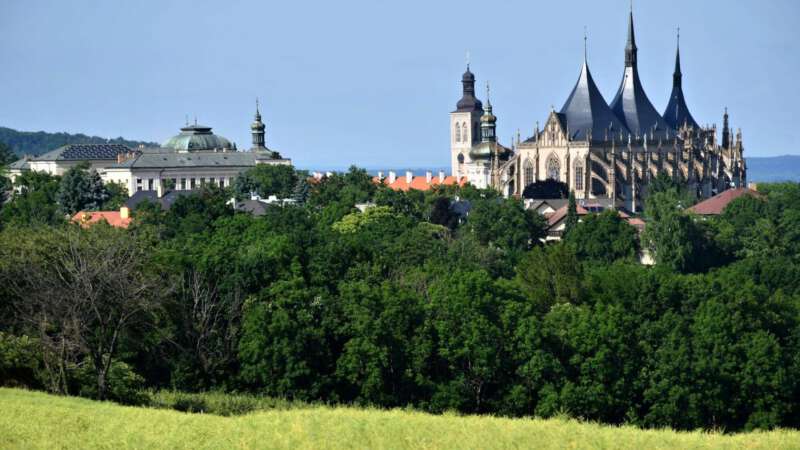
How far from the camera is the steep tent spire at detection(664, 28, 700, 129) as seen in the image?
6432 inches

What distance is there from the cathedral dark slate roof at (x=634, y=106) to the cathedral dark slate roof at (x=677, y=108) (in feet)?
20.4

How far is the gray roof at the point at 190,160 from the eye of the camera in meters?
177

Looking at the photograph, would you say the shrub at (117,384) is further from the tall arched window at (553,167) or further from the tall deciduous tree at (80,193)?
the tall arched window at (553,167)

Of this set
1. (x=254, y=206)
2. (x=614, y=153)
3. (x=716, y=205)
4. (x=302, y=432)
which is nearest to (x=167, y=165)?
(x=614, y=153)

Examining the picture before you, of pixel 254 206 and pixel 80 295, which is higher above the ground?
pixel 254 206

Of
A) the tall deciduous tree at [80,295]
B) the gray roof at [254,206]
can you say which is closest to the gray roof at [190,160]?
the gray roof at [254,206]

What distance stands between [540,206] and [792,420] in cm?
A: 7073

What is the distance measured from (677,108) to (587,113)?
2352 cm

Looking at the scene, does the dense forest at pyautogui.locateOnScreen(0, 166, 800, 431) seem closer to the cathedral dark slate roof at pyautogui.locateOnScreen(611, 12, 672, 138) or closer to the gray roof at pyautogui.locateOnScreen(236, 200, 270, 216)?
the gray roof at pyautogui.locateOnScreen(236, 200, 270, 216)

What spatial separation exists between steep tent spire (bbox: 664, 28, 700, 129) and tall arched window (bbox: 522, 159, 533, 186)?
22371 mm

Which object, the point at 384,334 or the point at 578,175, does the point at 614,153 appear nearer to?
the point at 578,175

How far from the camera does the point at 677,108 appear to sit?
166m

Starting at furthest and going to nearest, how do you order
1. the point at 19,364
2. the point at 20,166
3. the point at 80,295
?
the point at 20,166 → the point at 80,295 → the point at 19,364

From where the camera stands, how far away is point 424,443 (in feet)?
124
